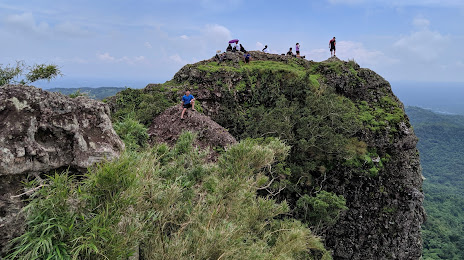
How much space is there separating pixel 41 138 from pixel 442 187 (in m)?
120

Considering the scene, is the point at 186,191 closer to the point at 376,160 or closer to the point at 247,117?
the point at 247,117

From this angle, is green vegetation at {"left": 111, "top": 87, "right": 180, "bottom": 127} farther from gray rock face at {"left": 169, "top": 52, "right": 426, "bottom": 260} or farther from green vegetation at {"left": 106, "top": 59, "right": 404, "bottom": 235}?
gray rock face at {"left": 169, "top": 52, "right": 426, "bottom": 260}

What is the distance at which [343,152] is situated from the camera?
53.9 feet

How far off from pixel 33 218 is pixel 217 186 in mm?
4383

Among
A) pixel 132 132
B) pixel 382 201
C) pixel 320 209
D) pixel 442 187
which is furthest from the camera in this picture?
pixel 442 187

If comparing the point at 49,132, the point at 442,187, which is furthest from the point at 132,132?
the point at 442,187

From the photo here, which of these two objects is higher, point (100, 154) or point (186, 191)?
point (100, 154)

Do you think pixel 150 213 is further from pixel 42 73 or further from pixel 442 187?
pixel 442 187

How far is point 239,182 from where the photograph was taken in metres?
7.40

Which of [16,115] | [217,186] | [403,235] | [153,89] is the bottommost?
[403,235]

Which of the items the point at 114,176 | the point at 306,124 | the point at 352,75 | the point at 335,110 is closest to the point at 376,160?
the point at 335,110

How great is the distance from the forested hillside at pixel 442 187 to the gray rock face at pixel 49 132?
192 feet

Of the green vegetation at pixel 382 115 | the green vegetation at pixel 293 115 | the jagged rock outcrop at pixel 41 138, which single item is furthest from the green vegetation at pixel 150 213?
the green vegetation at pixel 382 115

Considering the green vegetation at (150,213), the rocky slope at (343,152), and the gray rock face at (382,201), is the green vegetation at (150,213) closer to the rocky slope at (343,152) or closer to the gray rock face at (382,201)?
the rocky slope at (343,152)
